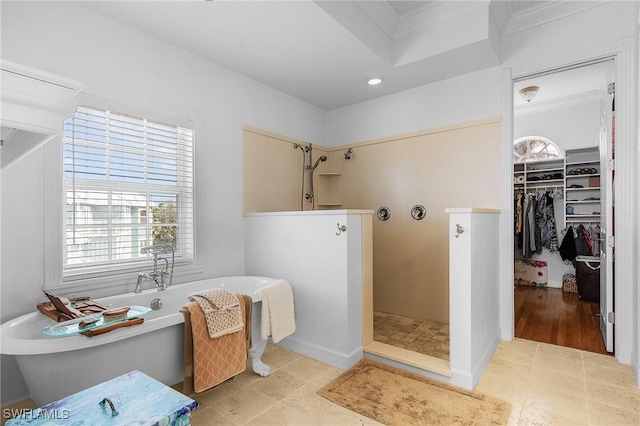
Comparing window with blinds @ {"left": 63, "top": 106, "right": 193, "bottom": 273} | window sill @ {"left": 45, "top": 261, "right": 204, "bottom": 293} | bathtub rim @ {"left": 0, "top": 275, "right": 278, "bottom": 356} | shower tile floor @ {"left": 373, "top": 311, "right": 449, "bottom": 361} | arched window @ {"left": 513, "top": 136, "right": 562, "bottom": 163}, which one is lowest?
shower tile floor @ {"left": 373, "top": 311, "right": 449, "bottom": 361}

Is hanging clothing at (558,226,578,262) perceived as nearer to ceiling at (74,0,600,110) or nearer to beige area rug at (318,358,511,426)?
ceiling at (74,0,600,110)

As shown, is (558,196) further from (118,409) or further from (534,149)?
(118,409)

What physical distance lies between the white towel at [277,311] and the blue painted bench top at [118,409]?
1.48 metres

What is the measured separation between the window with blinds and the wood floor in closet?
3492mm

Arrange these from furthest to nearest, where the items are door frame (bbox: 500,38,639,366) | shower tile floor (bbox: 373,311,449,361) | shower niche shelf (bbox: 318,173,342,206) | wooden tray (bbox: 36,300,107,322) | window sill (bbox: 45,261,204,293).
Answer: shower niche shelf (bbox: 318,173,342,206) < shower tile floor (bbox: 373,311,449,361) < door frame (bbox: 500,38,639,366) < window sill (bbox: 45,261,204,293) < wooden tray (bbox: 36,300,107,322)

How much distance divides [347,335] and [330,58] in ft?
7.84

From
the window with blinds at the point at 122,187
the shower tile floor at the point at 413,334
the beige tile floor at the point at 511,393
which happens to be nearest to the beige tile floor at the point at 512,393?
the beige tile floor at the point at 511,393

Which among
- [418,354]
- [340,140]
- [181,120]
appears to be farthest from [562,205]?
[181,120]

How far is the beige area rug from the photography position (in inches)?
77.7

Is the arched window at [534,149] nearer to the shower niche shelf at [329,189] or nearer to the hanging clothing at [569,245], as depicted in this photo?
the hanging clothing at [569,245]

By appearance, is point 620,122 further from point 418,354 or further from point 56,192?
point 56,192

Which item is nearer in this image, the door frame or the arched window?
the door frame

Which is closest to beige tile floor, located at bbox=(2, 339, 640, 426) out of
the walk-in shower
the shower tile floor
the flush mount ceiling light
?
the shower tile floor

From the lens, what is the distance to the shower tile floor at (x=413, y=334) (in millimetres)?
2900
